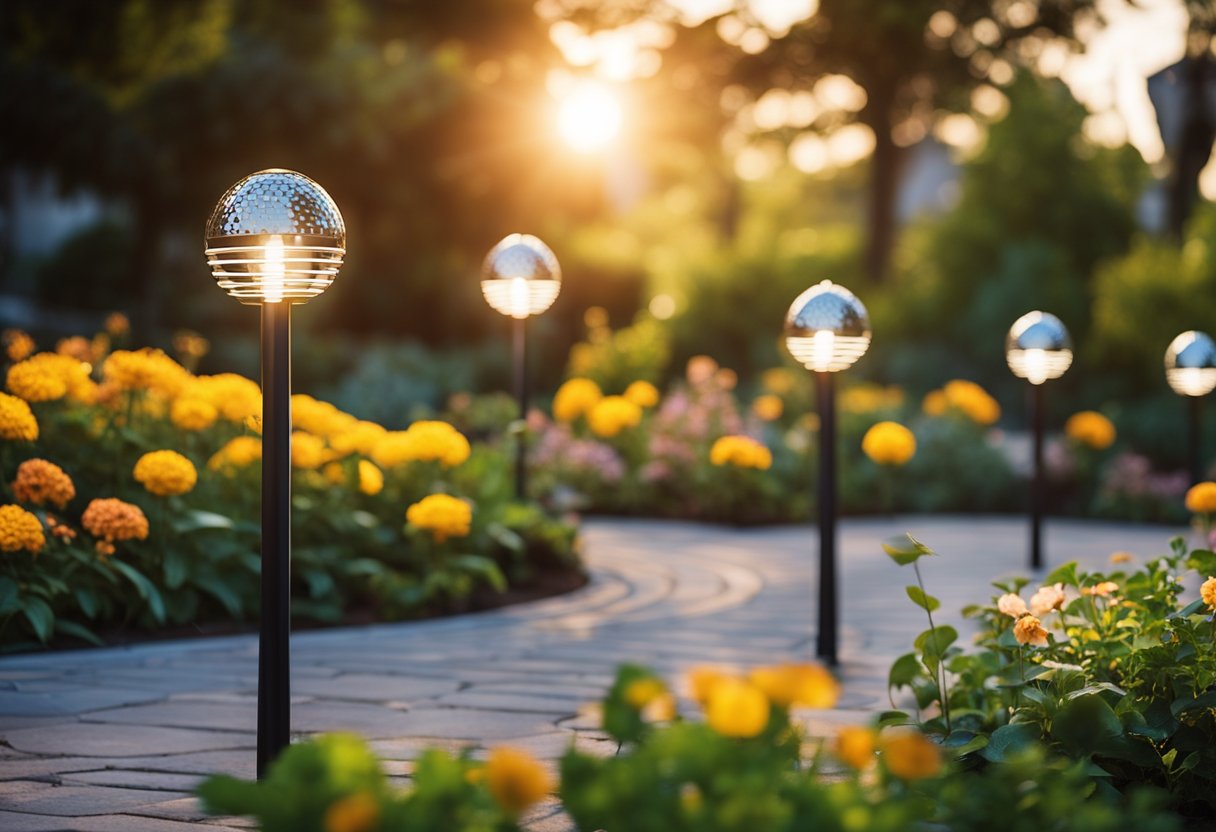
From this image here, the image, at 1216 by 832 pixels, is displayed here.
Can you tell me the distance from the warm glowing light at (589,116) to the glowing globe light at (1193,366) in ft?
63.5

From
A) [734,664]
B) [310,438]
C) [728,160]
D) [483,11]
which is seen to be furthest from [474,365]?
[734,664]

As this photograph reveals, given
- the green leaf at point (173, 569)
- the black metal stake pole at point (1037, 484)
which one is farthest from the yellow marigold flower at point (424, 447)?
the black metal stake pole at point (1037, 484)

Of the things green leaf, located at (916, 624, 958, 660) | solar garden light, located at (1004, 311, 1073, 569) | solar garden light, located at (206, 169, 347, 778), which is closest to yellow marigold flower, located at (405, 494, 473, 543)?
solar garden light, located at (206, 169, 347, 778)

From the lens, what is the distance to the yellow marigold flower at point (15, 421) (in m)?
5.58

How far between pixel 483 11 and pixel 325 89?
727 centimetres

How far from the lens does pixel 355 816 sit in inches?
74.7

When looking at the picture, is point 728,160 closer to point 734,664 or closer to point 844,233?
point 844,233

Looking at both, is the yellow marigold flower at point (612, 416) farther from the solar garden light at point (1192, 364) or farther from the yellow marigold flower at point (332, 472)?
the yellow marigold flower at point (332, 472)

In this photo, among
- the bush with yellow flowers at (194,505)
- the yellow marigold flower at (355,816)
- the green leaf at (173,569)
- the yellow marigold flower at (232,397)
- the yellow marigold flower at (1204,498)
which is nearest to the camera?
the yellow marigold flower at (355,816)

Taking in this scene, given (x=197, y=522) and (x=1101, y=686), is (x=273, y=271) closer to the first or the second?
(x=1101, y=686)

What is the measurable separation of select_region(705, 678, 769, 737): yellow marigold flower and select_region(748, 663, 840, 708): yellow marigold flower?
0.03 meters

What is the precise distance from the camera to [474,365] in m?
22.6

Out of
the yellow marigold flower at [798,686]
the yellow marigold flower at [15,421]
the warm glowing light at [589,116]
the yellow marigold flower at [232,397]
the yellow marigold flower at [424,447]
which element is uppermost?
the warm glowing light at [589,116]

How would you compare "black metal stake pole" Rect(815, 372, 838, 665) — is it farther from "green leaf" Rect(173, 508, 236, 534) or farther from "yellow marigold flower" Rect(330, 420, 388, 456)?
"green leaf" Rect(173, 508, 236, 534)
